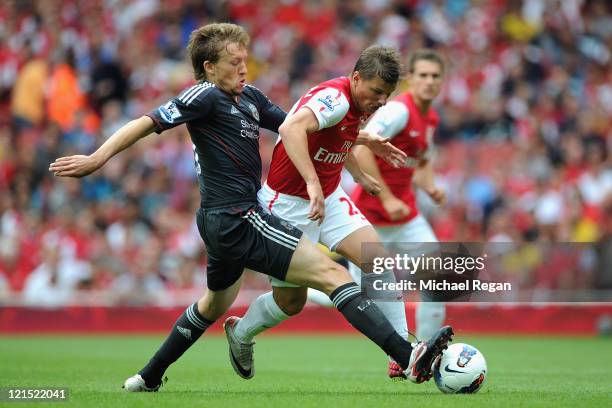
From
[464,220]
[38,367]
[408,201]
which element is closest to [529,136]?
[464,220]

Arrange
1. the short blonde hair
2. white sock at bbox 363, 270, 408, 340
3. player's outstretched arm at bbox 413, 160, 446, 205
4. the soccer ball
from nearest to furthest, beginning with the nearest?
the soccer ball → the short blonde hair → white sock at bbox 363, 270, 408, 340 → player's outstretched arm at bbox 413, 160, 446, 205

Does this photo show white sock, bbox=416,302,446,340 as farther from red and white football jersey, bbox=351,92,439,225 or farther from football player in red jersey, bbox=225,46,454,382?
football player in red jersey, bbox=225,46,454,382

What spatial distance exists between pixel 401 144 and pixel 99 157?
13.8 feet

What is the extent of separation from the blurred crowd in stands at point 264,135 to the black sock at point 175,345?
876cm

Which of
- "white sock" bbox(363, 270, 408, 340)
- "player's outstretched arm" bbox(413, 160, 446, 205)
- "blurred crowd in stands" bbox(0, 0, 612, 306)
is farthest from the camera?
"blurred crowd in stands" bbox(0, 0, 612, 306)

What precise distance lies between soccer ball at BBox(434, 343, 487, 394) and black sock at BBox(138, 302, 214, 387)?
5.65 ft

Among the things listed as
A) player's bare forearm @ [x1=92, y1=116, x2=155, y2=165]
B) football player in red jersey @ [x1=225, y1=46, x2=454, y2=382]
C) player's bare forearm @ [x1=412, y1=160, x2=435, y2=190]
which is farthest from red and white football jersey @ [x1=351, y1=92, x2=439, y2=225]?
player's bare forearm @ [x1=92, y1=116, x2=155, y2=165]

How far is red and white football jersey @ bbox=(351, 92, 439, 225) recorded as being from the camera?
987 cm

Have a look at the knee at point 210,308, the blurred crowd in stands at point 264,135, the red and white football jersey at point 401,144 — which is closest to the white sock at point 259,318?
the knee at point 210,308

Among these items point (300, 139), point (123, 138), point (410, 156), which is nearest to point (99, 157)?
point (123, 138)

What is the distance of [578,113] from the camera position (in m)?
18.3

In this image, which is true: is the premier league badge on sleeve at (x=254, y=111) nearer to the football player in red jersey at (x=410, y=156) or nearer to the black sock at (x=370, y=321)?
the black sock at (x=370, y=321)

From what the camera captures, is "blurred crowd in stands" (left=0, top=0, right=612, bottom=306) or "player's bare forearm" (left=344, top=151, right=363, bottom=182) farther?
"blurred crowd in stands" (left=0, top=0, right=612, bottom=306)

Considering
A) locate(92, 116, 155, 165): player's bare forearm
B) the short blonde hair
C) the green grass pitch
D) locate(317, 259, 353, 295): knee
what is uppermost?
the short blonde hair
